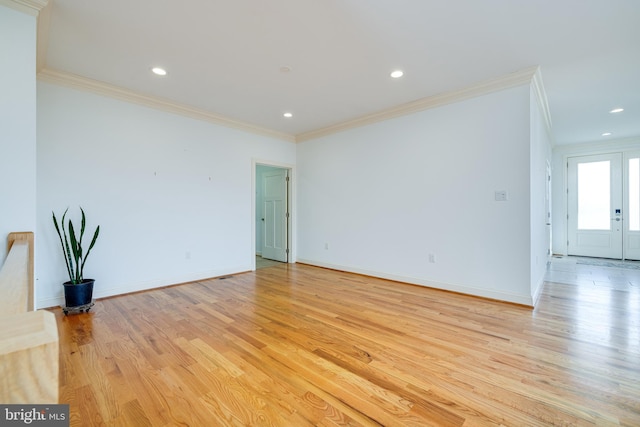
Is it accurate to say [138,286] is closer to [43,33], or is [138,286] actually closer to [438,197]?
[43,33]

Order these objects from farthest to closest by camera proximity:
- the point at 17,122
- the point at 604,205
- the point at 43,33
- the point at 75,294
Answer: the point at 604,205 → the point at 75,294 → the point at 43,33 → the point at 17,122

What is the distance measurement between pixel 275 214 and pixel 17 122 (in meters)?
4.53

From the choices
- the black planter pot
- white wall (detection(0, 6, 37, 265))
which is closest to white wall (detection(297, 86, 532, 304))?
the black planter pot

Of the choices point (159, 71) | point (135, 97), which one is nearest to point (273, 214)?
point (135, 97)

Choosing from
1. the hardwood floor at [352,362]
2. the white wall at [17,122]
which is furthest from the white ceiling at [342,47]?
the hardwood floor at [352,362]

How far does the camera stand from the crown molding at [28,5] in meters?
2.05

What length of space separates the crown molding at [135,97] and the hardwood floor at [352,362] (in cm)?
266

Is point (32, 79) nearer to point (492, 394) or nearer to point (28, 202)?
point (28, 202)

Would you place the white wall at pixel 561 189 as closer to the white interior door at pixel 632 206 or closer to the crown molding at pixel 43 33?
the white interior door at pixel 632 206

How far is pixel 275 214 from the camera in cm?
637

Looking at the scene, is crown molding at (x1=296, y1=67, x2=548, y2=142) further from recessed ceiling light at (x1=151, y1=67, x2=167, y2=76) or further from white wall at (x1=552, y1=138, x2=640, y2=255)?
white wall at (x1=552, y1=138, x2=640, y2=255)

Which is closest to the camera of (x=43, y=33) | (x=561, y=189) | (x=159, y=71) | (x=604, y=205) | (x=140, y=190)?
(x=43, y=33)

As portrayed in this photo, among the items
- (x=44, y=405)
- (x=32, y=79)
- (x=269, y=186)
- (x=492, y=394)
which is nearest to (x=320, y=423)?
(x=492, y=394)

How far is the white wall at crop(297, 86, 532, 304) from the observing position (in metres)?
3.41
